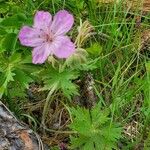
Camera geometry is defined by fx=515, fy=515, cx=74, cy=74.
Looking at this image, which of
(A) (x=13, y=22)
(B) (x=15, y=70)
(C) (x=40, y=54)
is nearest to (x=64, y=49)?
(C) (x=40, y=54)

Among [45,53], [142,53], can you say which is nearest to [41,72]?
[45,53]

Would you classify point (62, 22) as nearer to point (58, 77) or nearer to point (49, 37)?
point (49, 37)

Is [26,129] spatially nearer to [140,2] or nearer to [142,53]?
[142,53]

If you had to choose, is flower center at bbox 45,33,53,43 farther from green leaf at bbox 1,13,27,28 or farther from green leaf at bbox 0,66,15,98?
green leaf at bbox 1,13,27,28

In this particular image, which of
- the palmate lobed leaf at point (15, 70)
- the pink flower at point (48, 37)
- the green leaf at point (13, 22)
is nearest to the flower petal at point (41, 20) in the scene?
the pink flower at point (48, 37)

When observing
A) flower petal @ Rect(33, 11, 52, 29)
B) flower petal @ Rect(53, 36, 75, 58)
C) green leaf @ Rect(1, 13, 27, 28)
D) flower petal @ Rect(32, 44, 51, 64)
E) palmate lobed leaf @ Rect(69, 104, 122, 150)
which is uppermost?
flower petal @ Rect(33, 11, 52, 29)

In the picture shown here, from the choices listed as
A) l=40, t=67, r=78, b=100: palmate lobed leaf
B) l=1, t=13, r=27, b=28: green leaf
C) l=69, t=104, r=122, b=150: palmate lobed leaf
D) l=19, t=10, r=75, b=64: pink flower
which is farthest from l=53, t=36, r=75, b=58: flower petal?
l=1, t=13, r=27, b=28: green leaf

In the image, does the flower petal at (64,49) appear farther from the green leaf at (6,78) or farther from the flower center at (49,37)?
the green leaf at (6,78)
